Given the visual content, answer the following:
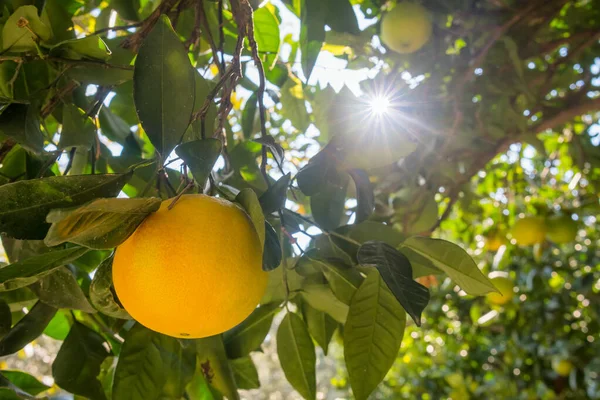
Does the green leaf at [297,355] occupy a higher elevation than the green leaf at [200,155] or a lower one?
lower

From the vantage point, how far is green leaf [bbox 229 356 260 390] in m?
0.94

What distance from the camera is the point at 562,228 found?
6.39 ft

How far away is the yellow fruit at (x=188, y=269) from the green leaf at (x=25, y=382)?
40 cm

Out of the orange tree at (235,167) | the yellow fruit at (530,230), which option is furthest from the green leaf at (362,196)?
the yellow fruit at (530,230)

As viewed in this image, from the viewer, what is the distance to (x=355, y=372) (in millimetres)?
598

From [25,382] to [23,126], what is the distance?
46 centimetres

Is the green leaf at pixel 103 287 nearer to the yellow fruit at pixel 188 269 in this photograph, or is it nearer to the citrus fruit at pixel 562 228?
the yellow fruit at pixel 188 269

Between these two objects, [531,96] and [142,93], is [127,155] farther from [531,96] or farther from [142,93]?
[531,96]

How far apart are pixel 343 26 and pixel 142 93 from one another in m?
0.49

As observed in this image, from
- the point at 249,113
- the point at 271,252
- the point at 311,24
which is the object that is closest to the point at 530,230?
the point at 249,113

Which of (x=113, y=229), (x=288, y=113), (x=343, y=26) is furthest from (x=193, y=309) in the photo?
(x=288, y=113)

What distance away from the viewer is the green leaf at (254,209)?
496mm

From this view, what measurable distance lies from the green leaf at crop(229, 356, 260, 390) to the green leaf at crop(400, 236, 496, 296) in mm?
451

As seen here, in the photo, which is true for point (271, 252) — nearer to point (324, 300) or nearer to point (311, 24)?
point (324, 300)
